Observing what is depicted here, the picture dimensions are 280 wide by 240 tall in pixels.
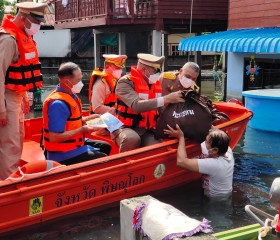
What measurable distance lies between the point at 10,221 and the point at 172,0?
12.1 metres

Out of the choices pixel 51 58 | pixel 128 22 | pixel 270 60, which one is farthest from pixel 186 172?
pixel 51 58

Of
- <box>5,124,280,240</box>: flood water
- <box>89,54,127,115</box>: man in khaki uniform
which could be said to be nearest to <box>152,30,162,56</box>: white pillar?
<box>5,124,280,240</box>: flood water

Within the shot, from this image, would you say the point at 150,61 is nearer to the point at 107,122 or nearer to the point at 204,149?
the point at 107,122

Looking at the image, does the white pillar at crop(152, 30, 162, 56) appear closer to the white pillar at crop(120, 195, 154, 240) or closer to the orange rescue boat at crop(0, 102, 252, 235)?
the orange rescue boat at crop(0, 102, 252, 235)

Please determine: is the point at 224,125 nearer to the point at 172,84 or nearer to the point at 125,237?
the point at 172,84

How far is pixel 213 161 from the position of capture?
5.09 meters

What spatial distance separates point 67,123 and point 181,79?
1684 mm

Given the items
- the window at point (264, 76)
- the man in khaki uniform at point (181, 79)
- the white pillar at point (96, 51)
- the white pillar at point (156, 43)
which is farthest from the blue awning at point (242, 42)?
the white pillar at point (96, 51)

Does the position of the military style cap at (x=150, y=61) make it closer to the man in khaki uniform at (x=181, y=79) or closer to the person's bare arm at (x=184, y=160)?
the man in khaki uniform at (x=181, y=79)

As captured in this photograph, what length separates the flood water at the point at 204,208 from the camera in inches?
181

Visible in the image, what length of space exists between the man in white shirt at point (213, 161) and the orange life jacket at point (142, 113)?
363 millimetres

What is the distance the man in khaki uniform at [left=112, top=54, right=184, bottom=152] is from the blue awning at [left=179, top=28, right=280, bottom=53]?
4.67 m

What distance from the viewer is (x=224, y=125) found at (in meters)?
5.99

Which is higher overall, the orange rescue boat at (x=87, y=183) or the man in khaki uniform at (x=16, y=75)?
the man in khaki uniform at (x=16, y=75)
